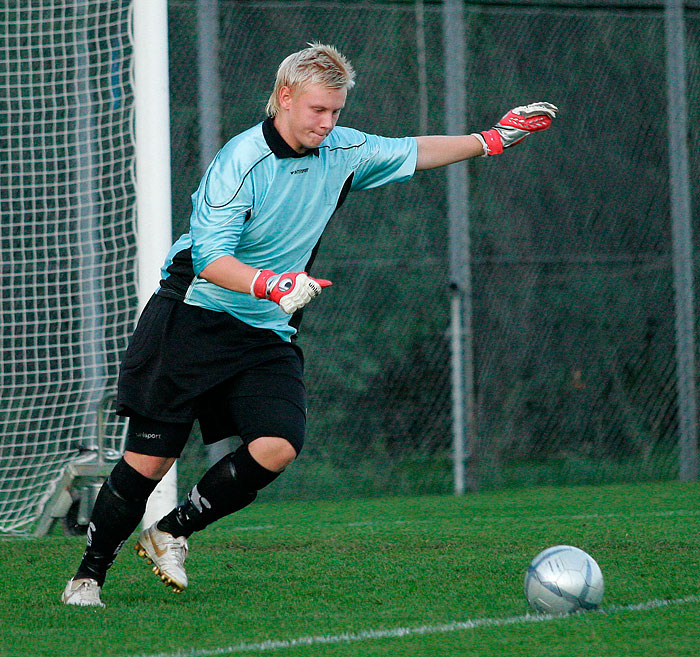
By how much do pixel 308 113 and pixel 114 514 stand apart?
1525 mm

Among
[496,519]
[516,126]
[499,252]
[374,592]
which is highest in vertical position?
[516,126]

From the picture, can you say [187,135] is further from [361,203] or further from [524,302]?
[524,302]

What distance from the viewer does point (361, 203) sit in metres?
8.77

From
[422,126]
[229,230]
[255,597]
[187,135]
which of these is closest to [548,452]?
[422,126]

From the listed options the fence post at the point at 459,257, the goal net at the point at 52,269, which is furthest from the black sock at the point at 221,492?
the fence post at the point at 459,257

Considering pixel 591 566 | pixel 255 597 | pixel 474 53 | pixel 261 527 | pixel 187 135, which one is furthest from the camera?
pixel 474 53

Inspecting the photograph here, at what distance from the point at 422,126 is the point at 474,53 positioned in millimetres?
781

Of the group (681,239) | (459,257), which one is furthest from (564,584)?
(681,239)

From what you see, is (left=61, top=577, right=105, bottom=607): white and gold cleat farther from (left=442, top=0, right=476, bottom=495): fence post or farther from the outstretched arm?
(left=442, top=0, right=476, bottom=495): fence post

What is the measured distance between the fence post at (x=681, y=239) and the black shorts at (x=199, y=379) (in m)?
5.75

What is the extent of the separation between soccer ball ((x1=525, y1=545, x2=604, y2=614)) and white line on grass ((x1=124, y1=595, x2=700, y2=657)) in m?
0.04

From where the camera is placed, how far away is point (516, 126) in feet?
15.0

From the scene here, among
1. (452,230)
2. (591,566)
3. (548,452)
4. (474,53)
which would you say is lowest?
(548,452)

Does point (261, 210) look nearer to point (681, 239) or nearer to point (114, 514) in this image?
point (114, 514)
